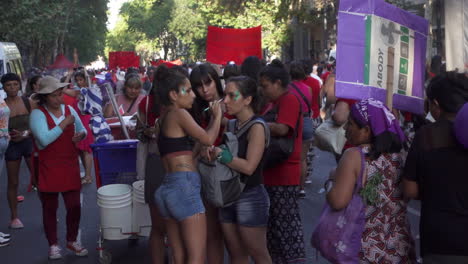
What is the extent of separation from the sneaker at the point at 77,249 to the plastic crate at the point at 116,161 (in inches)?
28.4

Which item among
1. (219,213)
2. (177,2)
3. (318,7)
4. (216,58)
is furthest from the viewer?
(177,2)

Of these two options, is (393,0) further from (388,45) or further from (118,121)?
(388,45)

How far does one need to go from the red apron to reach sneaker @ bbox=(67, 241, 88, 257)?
22.9 inches

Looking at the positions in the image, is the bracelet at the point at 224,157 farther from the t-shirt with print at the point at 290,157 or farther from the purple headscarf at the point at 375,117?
the purple headscarf at the point at 375,117

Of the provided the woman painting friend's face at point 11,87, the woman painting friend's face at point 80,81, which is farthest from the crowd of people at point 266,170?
the woman painting friend's face at point 80,81

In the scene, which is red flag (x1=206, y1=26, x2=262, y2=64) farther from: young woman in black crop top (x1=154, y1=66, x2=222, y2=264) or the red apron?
young woman in black crop top (x1=154, y1=66, x2=222, y2=264)

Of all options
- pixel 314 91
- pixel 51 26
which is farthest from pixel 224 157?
pixel 51 26

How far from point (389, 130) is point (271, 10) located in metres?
26.7

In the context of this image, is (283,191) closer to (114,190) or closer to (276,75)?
(276,75)

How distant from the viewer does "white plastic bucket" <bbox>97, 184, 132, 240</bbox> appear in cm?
574

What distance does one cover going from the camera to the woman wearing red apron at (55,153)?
233 inches

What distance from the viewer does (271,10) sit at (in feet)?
96.8

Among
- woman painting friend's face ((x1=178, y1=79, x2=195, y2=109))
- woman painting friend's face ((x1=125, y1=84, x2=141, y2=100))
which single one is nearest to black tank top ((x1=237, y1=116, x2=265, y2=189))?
woman painting friend's face ((x1=178, y1=79, x2=195, y2=109))

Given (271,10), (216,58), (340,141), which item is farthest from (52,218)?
(271,10)
